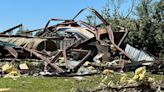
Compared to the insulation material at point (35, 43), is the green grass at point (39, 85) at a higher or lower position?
higher

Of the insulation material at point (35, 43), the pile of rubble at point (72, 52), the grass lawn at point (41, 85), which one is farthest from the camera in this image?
the insulation material at point (35, 43)

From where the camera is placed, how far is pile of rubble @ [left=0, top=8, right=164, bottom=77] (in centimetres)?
1226

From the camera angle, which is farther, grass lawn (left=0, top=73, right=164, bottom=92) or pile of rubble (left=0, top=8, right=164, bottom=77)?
pile of rubble (left=0, top=8, right=164, bottom=77)

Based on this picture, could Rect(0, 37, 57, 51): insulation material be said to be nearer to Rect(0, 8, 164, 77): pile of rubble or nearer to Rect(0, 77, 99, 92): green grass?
Rect(0, 8, 164, 77): pile of rubble

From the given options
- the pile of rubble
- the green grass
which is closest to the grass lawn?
the green grass

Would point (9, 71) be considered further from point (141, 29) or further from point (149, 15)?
point (149, 15)

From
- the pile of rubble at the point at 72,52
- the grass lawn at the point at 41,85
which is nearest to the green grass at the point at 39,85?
the grass lawn at the point at 41,85

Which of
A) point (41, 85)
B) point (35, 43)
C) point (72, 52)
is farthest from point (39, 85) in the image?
point (35, 43)

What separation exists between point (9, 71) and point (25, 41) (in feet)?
22.2

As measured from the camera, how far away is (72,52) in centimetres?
1616

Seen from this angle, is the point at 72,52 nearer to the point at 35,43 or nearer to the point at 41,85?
the point at 35,43

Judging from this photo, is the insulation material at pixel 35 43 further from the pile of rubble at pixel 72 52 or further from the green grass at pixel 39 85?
the green grass at pixel 39 85

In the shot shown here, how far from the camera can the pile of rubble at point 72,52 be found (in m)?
12.3

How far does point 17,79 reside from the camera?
9.72 metres
